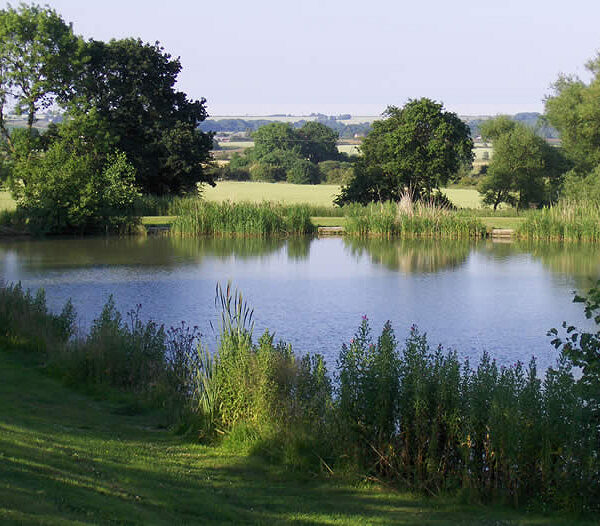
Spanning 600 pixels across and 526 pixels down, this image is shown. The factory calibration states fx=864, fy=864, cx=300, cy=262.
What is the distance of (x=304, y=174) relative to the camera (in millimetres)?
81438

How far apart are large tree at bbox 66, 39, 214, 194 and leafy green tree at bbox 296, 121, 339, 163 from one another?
54710 millimetres

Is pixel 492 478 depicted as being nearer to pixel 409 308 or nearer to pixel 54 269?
pixel 409 308

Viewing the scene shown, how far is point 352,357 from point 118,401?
132 inches

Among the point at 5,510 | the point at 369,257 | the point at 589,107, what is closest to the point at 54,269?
the point at 369,257

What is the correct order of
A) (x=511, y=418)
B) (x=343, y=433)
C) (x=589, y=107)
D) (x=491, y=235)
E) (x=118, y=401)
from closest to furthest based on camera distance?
(x=511, y=418) < (x=343, y=433) < (x=118, y=401) < (x=491, y=235) < (x=589, y=107)

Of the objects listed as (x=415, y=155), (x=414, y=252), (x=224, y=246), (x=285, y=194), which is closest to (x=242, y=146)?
(x=285, y=194)

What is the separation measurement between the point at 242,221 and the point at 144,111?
987cm

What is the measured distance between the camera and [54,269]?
79.3ft

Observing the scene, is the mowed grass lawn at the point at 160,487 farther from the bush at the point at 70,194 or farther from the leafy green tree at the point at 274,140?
the leafy green tree at the point at 274,140

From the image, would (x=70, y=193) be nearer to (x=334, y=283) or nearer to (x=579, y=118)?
(x=334, y=283)

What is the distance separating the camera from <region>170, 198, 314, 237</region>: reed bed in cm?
3438

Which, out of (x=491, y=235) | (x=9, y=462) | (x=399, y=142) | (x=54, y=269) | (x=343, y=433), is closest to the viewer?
(x=9, y=462)

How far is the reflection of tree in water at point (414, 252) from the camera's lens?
86.4ft

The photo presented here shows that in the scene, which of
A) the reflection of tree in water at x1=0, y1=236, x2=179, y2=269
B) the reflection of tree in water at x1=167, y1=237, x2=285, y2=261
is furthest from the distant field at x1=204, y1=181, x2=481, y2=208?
the reflection of tree in water at x1=0, y1=236, x2=179, y2=269
